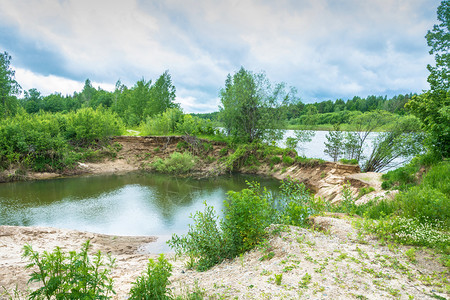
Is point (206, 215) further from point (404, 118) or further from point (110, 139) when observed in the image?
point (110, 139)

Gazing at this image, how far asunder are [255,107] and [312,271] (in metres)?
24.0

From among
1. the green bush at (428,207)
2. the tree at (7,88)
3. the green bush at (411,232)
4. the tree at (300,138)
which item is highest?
the tree at (7,88)

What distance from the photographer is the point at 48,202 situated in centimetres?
1405

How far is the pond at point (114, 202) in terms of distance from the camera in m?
11.1

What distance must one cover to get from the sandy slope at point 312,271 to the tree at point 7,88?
31.5 metres

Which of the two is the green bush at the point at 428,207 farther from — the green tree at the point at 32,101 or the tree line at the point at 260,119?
the green tree at the point at 32,101

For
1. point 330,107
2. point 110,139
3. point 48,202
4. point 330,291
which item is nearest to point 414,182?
point 330,291

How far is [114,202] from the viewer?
14.6 meters

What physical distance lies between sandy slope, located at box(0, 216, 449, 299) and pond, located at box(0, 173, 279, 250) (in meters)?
4.55

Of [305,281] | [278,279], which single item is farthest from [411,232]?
[278,279]

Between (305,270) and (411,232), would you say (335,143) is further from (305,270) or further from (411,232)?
(305,270)

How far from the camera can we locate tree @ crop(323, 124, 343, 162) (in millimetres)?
21172

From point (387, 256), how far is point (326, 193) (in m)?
11.8

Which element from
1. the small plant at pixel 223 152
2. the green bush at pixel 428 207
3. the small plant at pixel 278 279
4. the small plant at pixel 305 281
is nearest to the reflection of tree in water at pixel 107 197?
the small plant at pixel 223 152
